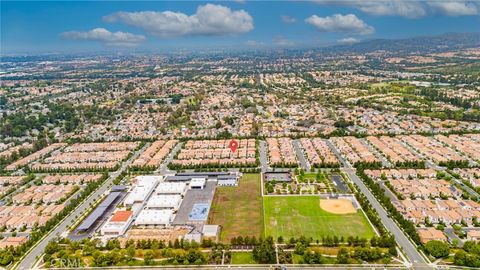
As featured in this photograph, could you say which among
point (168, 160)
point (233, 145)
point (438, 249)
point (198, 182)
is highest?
point (233, 145)

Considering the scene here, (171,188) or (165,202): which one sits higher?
(171,188)

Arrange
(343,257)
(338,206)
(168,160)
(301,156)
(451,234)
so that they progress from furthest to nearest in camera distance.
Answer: (168,160)
(301,156)
(338,206)
(451,234)
(343,257)

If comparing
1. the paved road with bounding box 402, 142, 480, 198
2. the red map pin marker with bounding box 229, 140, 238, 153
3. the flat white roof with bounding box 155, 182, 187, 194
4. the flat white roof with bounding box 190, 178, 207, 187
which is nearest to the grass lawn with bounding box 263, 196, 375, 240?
the flat white roof with bounding box 190, 178, 207, 187

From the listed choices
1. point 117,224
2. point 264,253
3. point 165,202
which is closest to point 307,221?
point 264,253

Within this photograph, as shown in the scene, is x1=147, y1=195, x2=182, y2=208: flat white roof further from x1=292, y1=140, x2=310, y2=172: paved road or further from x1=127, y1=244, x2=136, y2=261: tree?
x1=292, y1=140, x2=310, y2=172: paved road

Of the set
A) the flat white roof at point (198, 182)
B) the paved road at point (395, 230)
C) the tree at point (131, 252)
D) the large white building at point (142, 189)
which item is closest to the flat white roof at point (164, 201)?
the large white building at point (142, 189)

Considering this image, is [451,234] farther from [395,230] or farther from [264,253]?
[264,253]
